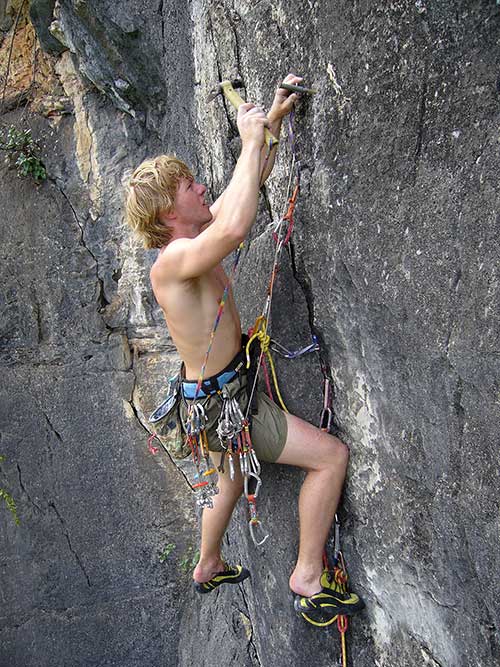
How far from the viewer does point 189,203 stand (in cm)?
232

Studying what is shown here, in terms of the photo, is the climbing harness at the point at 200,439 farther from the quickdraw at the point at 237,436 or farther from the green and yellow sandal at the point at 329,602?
the green and yellow sandal at the point at 329,602

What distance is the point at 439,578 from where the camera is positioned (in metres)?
2.14

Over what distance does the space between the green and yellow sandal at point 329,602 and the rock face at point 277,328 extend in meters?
0.06

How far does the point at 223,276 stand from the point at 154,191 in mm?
427

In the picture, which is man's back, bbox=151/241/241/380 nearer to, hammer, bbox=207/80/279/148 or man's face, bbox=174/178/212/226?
man's face, bbox=174/178/212/226

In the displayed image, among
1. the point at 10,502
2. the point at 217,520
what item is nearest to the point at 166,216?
the point at 217,520

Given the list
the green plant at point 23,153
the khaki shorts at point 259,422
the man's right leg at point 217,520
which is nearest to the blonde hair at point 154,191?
the khaki shorts at point 259,422

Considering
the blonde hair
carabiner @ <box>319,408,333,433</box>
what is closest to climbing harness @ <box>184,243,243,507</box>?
the blonde hair

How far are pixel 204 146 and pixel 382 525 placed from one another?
6.05ft

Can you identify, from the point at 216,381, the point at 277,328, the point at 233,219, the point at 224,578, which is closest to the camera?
the point at 233,219

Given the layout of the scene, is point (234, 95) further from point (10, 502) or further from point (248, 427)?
point (10, 502)

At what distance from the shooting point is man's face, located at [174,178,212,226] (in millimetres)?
2309

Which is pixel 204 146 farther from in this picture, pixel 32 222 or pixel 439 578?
pixel 439 578

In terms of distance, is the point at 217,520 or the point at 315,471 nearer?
the point at 315,471
